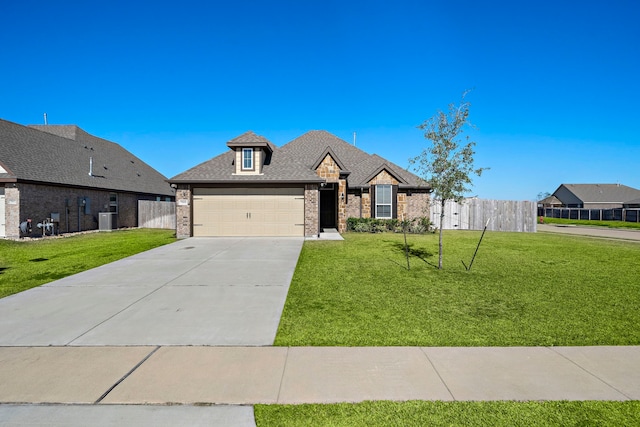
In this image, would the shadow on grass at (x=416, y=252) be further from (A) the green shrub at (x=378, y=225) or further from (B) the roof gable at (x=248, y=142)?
(B) the roof gable at (x=248, y=142)

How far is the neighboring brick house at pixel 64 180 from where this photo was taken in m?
16.2

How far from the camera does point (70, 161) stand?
21.2 m

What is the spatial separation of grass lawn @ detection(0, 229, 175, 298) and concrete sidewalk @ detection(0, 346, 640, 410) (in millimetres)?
5023

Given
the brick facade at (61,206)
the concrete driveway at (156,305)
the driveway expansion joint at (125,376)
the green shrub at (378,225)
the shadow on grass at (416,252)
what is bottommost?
the driveway expansion joint at (125,376)

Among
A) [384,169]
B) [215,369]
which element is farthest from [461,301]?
[384,169]

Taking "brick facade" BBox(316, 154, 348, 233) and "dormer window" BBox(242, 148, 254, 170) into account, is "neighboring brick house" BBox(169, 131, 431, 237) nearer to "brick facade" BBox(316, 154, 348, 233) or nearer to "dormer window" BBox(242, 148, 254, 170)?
"dormer window" BBox(242, 148, 254, 170)

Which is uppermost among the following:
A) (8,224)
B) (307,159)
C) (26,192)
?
(307,159)

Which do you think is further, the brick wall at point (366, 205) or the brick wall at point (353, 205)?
the brick wall at point (353, 205)

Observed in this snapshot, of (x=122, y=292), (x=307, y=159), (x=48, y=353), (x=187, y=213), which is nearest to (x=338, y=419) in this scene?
(x=48, y=353)

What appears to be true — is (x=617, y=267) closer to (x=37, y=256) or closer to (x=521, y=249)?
(x=521, y=249)

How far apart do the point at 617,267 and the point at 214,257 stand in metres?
13.5

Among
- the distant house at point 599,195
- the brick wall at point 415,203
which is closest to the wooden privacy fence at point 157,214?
the brick wall at point 415,203

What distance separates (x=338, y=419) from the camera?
2912 millimetres

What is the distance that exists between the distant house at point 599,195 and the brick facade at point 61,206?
71.3 meters
